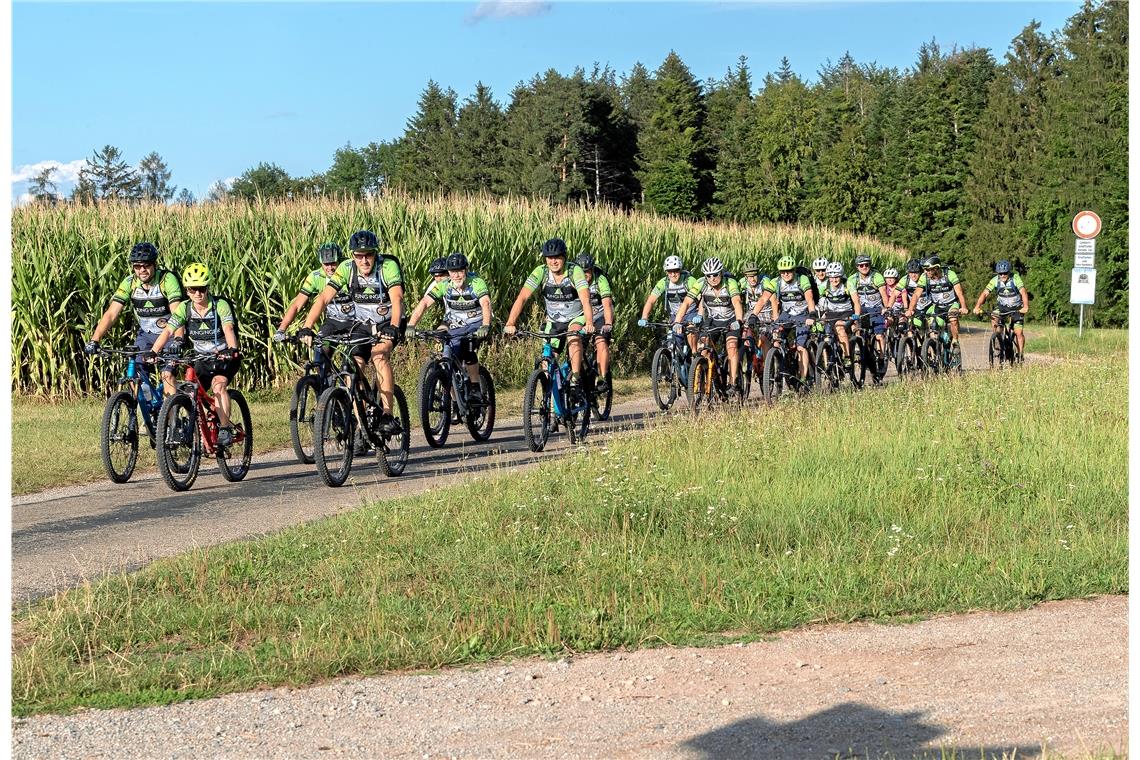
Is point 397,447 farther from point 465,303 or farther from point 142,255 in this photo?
point 142,255

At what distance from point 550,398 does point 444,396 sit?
3.60 ft

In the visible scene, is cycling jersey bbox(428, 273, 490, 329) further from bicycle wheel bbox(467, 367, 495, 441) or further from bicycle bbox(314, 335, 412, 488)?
bicycle bbox(314, 335, 412, 488)

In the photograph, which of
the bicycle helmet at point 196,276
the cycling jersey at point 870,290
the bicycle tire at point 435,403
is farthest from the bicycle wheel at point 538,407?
the cycling jersey at point 870,290

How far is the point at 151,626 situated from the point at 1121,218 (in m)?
51.1

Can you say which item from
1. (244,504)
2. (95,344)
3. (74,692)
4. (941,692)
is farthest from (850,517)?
(95,344)

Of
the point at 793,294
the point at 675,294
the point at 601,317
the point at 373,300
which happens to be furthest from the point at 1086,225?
the point at 373,300

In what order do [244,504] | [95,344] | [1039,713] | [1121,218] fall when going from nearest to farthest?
[1039,713] → [244,504] → [95,344] → [1121,218]

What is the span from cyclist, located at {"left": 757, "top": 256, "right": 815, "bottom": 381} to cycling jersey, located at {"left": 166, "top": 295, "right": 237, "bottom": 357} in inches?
358

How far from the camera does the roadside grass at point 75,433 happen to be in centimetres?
1285

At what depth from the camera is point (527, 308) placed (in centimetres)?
2395

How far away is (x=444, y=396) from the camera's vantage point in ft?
47.4

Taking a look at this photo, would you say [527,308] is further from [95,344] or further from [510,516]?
[510,516]

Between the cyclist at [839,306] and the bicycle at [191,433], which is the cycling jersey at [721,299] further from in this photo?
the bicycle at [191,433]

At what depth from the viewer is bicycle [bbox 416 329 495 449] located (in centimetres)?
1412
